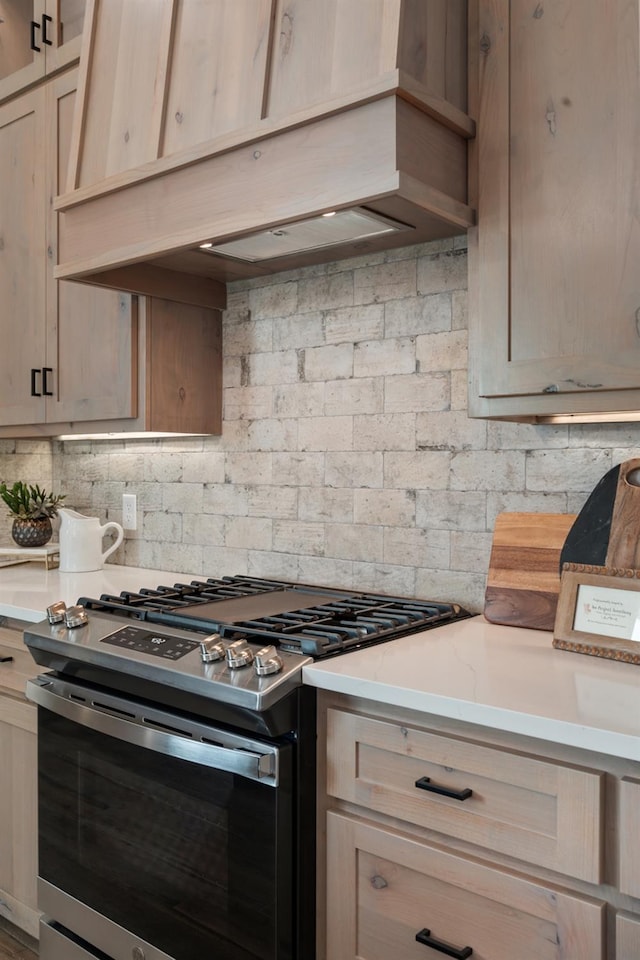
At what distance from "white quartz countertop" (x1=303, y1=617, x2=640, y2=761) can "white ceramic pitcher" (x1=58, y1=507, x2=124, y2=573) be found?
4.62 feet

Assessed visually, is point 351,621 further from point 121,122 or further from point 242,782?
point 121,122

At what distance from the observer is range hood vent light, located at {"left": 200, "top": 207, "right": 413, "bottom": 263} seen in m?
1.74

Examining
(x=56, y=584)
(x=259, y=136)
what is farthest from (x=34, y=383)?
(x=259, y=136)

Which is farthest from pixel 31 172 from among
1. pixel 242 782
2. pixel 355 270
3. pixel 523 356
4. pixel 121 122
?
pixel 242 782

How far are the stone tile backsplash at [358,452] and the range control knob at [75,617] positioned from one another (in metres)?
0.70

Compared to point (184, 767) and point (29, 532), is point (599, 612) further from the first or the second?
point (29, 532)

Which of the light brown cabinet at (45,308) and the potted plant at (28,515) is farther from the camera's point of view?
the potted plant at (28,515)

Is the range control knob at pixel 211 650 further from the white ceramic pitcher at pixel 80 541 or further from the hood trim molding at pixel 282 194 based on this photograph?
the white ceramic pitcher at pixel 80 541

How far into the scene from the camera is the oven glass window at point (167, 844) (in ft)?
4.59

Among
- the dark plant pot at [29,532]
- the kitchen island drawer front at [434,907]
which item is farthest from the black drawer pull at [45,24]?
the kitchen island drawer front at [434,907]

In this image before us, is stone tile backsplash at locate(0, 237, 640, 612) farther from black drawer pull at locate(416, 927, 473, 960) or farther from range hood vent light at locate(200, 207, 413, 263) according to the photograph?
black drawer pull at locate(416, 927, 473, 960)

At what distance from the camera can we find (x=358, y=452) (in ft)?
7.15

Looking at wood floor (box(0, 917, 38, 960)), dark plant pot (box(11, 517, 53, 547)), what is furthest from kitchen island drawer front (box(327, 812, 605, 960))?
dark plant pot (box(11, 517, 53, 547))

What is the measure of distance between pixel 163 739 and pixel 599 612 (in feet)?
2.89
